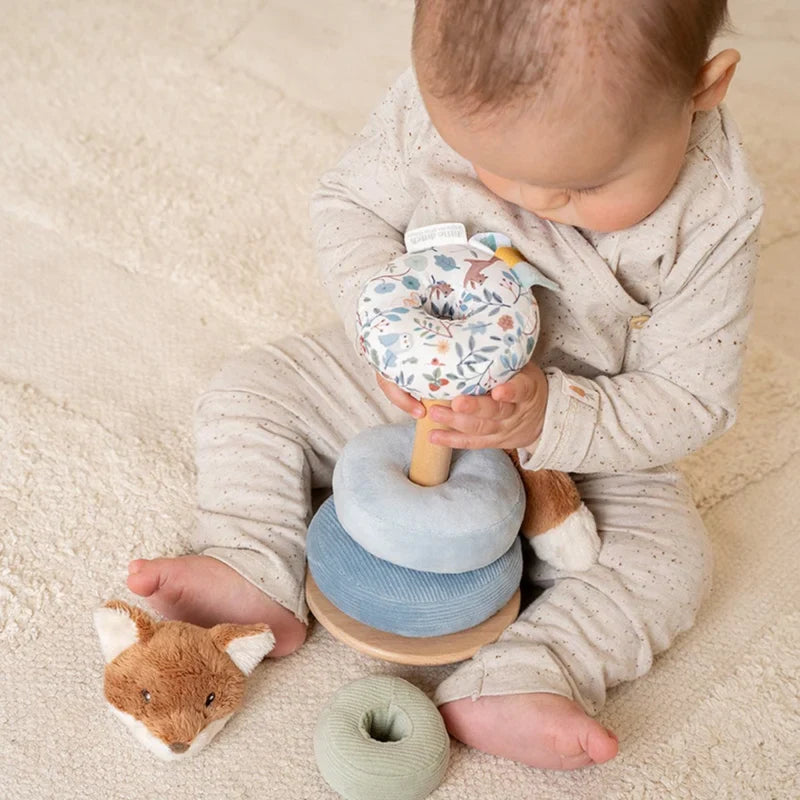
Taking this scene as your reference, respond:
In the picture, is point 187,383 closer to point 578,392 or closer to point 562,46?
point 578,392

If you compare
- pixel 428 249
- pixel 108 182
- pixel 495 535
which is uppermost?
pixel 428 249

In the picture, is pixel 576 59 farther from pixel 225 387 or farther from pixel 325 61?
pixel 325 61

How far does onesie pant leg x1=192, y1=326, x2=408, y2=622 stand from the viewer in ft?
2.93

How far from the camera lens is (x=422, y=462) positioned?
32.4 inches

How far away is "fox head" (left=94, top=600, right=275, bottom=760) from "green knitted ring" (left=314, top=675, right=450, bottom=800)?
0.07m

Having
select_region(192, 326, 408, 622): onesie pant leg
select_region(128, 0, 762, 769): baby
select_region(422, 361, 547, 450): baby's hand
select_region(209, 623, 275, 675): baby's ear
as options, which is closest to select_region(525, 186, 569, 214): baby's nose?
select_region(128, 0, 762, 769): baby

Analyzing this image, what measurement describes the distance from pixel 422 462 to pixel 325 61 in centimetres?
103

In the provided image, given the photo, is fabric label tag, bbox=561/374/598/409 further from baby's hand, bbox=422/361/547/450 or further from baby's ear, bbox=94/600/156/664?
baby's ear, bbox=94/600/156/664

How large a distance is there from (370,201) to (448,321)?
296 millimetres

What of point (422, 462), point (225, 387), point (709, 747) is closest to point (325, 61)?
point (225, 387)

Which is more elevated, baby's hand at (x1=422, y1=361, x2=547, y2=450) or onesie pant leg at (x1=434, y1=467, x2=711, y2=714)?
baby's hand at (x1=422, y1=361, x2=547, y2=450)

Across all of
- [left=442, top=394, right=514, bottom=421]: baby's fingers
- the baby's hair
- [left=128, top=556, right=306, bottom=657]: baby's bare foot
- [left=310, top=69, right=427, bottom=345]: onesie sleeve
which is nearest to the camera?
the baby's hair

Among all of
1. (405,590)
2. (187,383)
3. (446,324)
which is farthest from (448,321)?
(187,383)

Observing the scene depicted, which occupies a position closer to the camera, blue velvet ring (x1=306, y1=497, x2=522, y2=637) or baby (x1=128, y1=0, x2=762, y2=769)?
baby (x1=128, y1=0, x2=762, y2=769)
